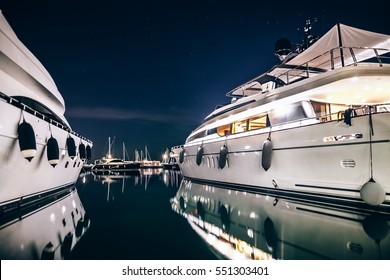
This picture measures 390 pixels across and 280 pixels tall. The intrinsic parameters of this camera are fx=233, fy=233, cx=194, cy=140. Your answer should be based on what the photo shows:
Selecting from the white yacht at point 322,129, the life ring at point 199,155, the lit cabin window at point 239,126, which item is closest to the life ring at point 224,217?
the white yacht at point 322,129

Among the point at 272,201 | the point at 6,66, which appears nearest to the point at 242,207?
the point at 272,201

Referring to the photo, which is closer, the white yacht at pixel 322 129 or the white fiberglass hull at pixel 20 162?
the white fiberglass hull at pixel 20 162

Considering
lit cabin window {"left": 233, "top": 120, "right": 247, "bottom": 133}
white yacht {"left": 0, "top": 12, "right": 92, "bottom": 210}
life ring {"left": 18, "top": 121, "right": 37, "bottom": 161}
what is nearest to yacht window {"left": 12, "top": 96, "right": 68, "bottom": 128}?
white yacht {"left": 0, "top": 12, "right": 92, "bottom": 210}

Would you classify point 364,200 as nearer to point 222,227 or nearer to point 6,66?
point 222,227

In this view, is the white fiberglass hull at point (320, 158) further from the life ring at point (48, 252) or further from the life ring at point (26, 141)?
the life ring at point (26, 141)

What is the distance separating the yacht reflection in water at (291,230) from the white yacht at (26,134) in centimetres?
340

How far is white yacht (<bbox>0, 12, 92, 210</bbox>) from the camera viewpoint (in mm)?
4535

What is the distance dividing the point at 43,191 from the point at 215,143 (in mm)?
5700

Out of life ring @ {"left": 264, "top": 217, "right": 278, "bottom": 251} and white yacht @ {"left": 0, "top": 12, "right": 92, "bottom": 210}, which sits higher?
white yacht @ {"left": 0, "top": 12, "right": 92, "bottom": 210}

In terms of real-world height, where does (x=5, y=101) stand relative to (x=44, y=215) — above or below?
above

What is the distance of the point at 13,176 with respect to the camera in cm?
474

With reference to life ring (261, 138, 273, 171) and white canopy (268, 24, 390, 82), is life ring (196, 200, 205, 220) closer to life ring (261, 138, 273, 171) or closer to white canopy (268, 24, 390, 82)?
life ring (261, 138, 273, 171)

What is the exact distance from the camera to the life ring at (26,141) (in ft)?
15.2

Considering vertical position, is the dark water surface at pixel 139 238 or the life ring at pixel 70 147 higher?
the life ring at pixel 70 147
